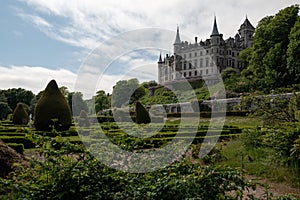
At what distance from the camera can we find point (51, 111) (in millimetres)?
15164

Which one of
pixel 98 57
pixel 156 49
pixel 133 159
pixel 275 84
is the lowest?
pixel 133 159

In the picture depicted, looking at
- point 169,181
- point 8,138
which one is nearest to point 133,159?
point 169,181

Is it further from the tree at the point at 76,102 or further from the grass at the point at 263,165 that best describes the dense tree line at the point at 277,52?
the grass at the point at 263,165

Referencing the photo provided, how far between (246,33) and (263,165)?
6003 cm

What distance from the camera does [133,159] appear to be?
3.17m

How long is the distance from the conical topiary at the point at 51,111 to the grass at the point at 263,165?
939 cm

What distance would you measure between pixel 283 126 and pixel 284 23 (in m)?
24.7

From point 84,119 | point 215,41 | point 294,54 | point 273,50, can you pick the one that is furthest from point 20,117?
point 215,41

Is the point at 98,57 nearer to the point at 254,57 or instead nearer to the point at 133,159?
the point at 133,159

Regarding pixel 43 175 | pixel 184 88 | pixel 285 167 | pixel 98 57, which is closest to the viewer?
pixel 43 175

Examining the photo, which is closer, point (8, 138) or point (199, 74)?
point (8, 138)

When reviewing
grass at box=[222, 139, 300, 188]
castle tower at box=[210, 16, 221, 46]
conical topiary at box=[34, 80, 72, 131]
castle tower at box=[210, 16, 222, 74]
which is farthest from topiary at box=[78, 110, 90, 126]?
castle tower at box=[210, 16, 221, 46]

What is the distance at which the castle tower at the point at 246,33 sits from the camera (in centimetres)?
6175

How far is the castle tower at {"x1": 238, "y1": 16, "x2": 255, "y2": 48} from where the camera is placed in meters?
61.8
